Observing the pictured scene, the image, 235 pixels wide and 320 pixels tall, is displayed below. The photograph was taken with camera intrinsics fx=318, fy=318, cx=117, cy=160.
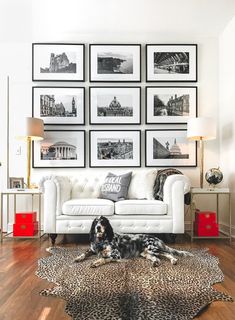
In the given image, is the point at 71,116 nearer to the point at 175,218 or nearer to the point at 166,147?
the point at 166,147

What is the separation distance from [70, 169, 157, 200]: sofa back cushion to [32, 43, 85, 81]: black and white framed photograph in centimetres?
148

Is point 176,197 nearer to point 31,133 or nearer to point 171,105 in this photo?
point 171,105

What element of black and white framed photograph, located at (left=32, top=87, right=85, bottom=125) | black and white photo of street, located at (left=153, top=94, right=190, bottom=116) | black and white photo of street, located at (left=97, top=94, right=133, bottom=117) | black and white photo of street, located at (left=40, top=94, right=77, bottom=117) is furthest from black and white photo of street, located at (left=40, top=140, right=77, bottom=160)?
black and white photo of street, located at (left=153, top=94, right=190, bottom=116)

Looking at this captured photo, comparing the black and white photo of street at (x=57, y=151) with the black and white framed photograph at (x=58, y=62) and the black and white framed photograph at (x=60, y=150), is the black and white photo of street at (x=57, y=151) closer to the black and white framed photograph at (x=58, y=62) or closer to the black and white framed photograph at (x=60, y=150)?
the black and white framed photograph at (x=60, y=150)

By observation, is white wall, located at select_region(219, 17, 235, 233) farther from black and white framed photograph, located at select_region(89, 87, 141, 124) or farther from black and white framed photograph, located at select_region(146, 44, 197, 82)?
black and white framed photograph, located at select_region(89, 87, 141, 124)

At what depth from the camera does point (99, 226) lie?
2.80 m

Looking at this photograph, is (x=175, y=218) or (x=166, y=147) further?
(x=166, y=147)

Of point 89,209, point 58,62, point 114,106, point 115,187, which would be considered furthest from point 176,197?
point 58,62

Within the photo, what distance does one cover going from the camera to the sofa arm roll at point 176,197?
3637mm

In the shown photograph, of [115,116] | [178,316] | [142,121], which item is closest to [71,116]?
[115,116]

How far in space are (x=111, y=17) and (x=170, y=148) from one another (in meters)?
1.96

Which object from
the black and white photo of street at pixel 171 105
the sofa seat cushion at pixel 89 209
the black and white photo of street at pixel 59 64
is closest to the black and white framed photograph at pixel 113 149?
the black and white photo of street at pixel 171 105

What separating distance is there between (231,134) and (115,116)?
1.63 m

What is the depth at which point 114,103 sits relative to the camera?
15.3ft
